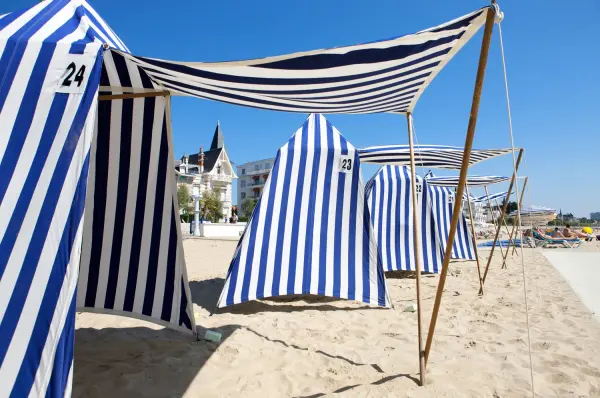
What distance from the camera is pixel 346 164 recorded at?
4258 millimetres

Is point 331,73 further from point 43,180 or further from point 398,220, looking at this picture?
point 398,220

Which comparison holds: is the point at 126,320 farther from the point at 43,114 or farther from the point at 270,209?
the point at 43,114

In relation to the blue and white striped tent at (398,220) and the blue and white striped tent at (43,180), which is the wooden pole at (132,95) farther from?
the blue and white striped tent at (398,220)

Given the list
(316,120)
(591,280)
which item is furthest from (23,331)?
(591,280)

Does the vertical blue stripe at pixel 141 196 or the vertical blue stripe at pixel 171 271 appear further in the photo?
the vertical blue stripe at pixel 171 271

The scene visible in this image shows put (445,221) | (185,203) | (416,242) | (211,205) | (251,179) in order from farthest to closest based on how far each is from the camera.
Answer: (251,179) → (211,205) → (185,203) → (445,221) → (416,242)

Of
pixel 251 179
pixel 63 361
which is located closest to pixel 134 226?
pixel 63 361

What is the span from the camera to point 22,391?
1305 millimetres

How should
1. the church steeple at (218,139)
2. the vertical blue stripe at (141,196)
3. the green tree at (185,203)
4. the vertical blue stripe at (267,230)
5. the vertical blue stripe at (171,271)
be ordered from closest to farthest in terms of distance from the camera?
the vertical blue stripe at (141,196) < the vertical blue stripe at (171,271) < the vertical blue stripe at (267,230) < the green tree at (185,203) < the church steeple at (218,139)

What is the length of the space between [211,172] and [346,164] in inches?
1687

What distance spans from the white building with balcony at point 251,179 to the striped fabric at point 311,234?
184 feet

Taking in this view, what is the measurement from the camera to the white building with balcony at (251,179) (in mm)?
60969

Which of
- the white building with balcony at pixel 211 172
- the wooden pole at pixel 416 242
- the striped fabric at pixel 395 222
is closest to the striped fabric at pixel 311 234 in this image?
the wooden pole at pixel 416 242

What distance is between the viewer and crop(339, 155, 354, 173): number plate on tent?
4.25 metres
